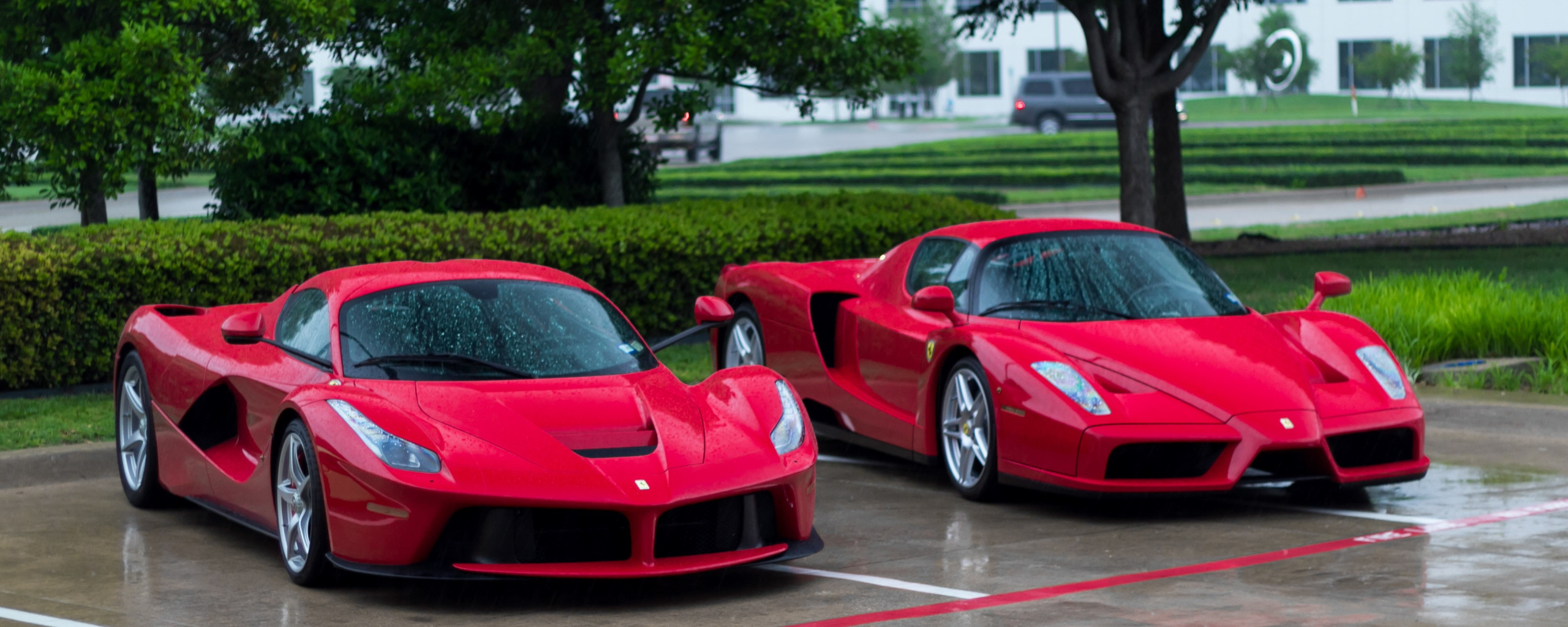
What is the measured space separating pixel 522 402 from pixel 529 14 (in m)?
9.22

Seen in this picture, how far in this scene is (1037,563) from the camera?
6309 millimetres

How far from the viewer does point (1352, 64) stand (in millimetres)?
70250

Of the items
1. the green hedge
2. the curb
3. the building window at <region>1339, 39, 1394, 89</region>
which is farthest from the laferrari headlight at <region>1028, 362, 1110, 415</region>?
the building window at <region>1339, 39, 1394, 89</region>

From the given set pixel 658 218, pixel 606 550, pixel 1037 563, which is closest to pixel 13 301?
pixel 658 218

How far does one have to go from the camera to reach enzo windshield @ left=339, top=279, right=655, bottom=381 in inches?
251

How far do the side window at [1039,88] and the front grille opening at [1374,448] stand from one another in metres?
50.8

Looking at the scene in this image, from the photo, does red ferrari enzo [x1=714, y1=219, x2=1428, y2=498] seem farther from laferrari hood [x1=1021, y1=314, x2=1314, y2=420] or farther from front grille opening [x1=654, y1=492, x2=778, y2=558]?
front grille opening [x1=654, y1=492, x2=778, y2=558]

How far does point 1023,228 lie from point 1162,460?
5.70ft

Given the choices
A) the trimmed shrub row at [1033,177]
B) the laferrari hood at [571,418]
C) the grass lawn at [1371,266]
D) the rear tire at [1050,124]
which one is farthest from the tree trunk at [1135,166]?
the rear tire at [1050,124]

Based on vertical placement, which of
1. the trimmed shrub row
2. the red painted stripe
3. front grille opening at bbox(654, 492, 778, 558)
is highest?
the trimmed shrub row

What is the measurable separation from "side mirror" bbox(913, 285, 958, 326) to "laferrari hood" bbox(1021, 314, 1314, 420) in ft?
1.17

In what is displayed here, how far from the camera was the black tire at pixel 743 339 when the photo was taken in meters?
9.57

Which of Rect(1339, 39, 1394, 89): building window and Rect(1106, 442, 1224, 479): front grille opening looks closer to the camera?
Rect(1106, 442, 1224, 479): front grille opening

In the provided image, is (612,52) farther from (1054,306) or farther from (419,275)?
(419,275)
